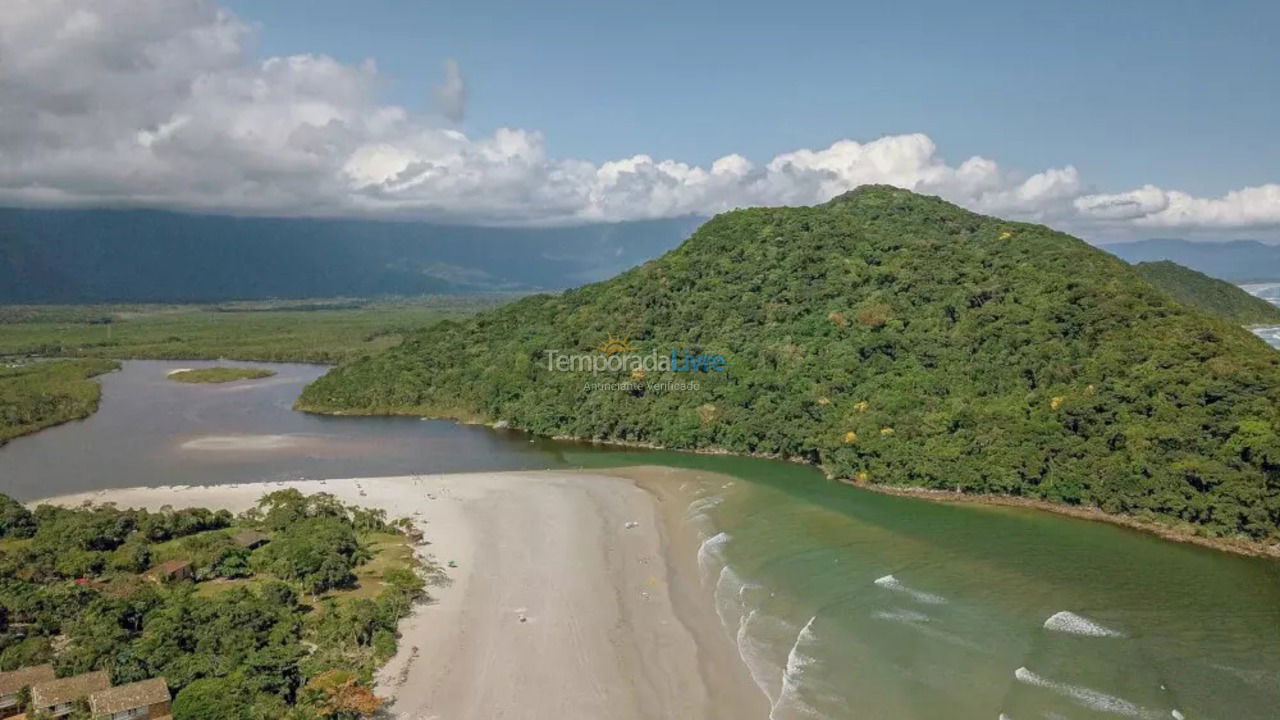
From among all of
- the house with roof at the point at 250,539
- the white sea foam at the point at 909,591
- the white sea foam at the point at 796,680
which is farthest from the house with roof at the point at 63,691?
the white sea foam at the point at 909,591

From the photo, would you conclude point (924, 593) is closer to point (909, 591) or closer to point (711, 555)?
point (909, 591)

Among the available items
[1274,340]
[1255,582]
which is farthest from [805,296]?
[1274,340]

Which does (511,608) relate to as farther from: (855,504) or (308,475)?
(308,475)

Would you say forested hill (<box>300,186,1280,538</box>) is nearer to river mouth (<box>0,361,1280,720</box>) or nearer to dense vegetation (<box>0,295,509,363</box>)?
river mouth (<box>0,361,1280,720</box>)

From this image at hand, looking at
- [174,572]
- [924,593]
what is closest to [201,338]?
[174,572]

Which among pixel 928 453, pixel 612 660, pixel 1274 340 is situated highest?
pixel 1274 340

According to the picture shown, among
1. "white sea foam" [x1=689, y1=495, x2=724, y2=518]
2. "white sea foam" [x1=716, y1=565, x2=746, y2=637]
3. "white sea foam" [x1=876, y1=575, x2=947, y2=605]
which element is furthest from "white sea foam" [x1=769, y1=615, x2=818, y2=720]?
"white sea foam" [x1=689, y1=495, x2=724, y2=518]

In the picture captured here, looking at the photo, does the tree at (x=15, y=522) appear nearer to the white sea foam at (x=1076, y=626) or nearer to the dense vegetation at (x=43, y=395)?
the dense vegetation at (x=43, y=395)
